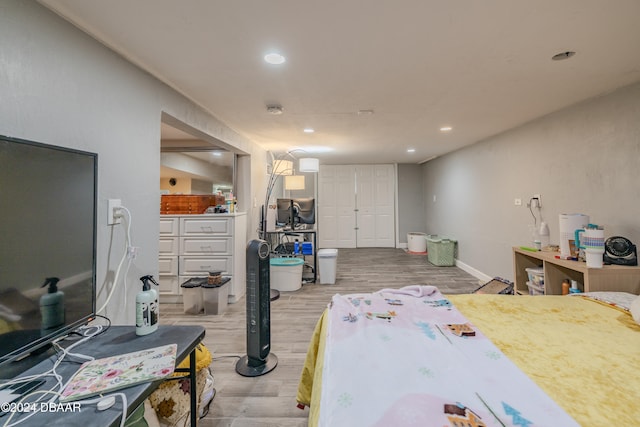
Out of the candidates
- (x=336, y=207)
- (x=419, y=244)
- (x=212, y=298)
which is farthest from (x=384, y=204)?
(x=212, y=298)

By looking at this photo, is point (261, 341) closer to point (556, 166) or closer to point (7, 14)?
point (7, 14)

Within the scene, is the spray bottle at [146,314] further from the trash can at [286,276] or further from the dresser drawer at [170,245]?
the trash can at [286,276]

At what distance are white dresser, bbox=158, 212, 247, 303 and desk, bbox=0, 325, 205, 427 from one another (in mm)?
2149

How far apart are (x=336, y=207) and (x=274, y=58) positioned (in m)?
5.53

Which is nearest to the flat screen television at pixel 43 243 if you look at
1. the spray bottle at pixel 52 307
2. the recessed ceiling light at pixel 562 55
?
the spray bottle at pixel 52 307

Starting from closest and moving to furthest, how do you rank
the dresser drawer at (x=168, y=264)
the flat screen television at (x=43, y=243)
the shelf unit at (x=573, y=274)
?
the flat screen television at (x=43, y=243) → the shelf unit at (x=573, y=274) → the dresser drawer at (x=168, y=264)

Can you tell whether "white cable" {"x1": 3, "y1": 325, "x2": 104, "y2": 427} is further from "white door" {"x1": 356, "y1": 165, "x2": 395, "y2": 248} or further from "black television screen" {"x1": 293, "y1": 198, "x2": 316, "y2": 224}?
"white door" {"x1": 356, "y1": 165, "x2": 395, "y2": 248}

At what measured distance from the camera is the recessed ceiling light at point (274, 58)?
1.68 meters

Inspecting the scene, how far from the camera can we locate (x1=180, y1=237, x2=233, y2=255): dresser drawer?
11.0 ft

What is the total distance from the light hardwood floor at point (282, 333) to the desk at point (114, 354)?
18.1 inches

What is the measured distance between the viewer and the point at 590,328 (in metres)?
1.32

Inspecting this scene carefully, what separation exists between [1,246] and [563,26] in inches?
101

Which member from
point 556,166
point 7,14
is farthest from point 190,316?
point 556,166

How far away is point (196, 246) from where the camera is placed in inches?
132
